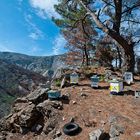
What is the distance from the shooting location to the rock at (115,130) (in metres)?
8.59

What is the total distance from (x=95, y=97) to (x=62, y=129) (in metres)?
2.69

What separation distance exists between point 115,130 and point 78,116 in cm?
176

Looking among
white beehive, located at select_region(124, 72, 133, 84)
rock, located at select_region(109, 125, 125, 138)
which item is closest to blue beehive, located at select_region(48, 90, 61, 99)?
rock, located at select_region(109, 125, 125, 138)

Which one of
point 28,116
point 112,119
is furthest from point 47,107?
point 112,119

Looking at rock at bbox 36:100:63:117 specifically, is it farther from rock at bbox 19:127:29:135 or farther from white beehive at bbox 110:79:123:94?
white beehive at bbox 110:79:123:94

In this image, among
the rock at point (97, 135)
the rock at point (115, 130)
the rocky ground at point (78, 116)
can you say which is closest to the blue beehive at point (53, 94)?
the rocky ground at point (78, 116)

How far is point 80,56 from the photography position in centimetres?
3844

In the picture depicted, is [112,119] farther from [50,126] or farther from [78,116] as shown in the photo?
[50,126]

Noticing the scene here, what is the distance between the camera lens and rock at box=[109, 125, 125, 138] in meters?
8.59

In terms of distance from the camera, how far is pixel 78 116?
1006 cm

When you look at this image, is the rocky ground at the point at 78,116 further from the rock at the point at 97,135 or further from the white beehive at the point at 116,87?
the white beehive at the point at 116,87

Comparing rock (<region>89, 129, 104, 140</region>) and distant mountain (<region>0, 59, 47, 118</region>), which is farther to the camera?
distant mountain (<region>0, 59, 47, 118</region>)

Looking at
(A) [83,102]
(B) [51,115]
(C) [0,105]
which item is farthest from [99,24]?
(C) [0,105]

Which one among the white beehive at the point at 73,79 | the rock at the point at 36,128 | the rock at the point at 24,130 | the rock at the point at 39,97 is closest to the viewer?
the rock at the point at 36,128
